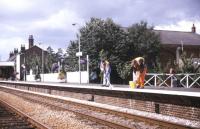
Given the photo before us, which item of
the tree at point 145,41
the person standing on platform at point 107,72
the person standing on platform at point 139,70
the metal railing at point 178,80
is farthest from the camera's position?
the tree at point 145,41

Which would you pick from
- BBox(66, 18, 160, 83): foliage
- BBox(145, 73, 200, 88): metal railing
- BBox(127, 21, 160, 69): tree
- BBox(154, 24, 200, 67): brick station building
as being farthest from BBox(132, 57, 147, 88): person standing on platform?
BBox(154, 24, 200, 67): brick station building

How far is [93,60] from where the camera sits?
45.0m

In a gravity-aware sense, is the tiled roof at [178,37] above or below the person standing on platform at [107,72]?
above

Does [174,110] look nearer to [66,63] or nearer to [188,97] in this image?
[188,97]

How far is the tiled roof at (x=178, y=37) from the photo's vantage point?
68.6 metres

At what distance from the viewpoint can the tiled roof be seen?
68.6 m

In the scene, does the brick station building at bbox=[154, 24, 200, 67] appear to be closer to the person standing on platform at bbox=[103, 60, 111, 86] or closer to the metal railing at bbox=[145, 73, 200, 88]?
the metal railing at bbox=[145, 73, 200, 88]

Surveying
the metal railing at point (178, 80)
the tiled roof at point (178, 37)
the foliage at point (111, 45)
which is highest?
the tiled roof at point (178, 37)

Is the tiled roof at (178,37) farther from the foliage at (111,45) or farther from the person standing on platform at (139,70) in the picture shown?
the person standing on platform at (139,70)

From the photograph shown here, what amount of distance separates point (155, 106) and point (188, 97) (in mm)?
3511

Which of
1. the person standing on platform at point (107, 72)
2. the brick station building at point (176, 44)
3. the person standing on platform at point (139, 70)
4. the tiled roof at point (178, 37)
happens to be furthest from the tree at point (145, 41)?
the person standing on platform at point (139, 70)

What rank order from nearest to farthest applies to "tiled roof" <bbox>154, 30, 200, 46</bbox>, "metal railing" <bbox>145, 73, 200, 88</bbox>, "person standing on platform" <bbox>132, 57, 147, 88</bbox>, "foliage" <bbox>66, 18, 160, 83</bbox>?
1. "person standing on platform" <bbox>132, 57, 147, 88</bbox>
2. "metal railing" <bbox>145, 73, 200, 88</bbox>
3. "foliage" <bbox>66, 18, 160, 83</bbox>
4. "tiled roof" <bbox>154, 30, 200, 46</bbox>

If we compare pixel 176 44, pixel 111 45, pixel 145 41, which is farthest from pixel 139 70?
pixel 176 44

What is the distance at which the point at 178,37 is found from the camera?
72.8 metres
